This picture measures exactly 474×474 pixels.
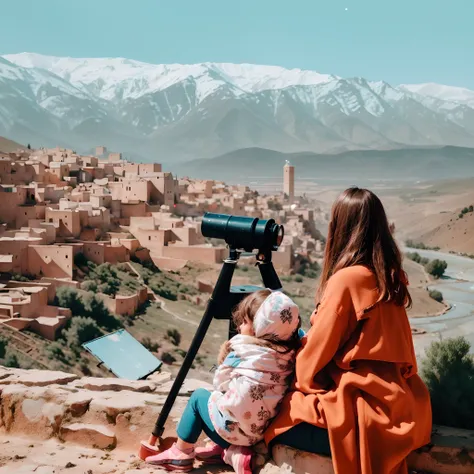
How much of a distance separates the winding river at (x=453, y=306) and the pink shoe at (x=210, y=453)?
12806mm

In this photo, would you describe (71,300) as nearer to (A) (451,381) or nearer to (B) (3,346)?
(B) (3,346)

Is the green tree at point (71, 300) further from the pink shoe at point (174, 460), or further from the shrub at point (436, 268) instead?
the shrub at point (436, 268)

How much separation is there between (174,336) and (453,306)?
45.1 ft

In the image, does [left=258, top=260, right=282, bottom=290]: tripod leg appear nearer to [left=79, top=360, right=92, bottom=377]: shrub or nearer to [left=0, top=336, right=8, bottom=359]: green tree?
[left=0, top=336, right=8, bottom=359]: green tree

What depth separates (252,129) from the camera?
554ft

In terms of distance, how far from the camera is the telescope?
2.06 m

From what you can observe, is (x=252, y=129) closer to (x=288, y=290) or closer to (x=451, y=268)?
(x=451, y=268)

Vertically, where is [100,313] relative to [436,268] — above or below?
above

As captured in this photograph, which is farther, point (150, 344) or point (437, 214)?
point (437, 214)

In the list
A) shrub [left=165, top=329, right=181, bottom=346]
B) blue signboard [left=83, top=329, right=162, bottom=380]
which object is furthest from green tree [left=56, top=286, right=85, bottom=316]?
blue signboard [left=83, top=329, right=162, bottom=380]

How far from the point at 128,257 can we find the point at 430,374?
18.2 meters

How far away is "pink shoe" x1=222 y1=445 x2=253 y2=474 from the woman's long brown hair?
60cm

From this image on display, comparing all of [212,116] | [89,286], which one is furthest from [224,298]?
[212,116]

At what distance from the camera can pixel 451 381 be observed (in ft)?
7.39
